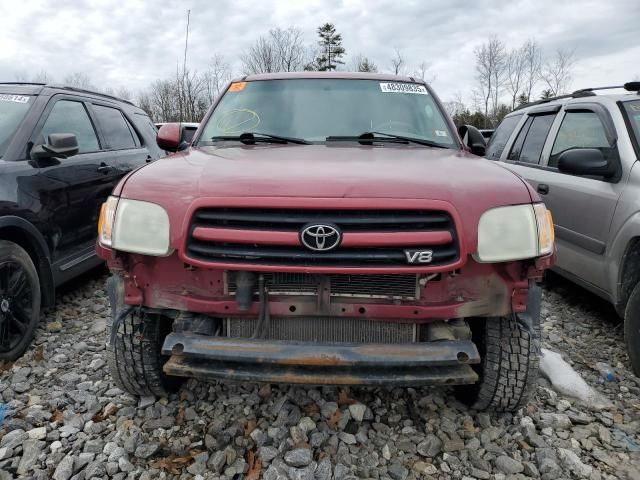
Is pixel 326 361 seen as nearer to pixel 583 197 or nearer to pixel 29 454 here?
pixel 29 454

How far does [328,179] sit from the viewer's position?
206cm

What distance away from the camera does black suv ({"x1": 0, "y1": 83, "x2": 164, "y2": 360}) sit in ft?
10.3

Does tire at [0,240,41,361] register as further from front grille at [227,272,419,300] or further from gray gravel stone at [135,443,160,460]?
front grille at [227,272,419,300]

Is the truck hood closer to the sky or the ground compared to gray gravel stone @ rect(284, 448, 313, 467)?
closer to the sky

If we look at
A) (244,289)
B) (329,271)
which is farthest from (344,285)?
(244,289)

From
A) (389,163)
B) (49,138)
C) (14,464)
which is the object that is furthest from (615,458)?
(49,138)

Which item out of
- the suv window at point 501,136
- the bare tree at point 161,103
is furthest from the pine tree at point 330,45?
the suv window at point 501,136

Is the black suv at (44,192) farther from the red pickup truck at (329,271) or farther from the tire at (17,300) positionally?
the red pickup truck at (329,271)

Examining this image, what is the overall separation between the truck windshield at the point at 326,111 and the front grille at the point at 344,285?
3.87ft

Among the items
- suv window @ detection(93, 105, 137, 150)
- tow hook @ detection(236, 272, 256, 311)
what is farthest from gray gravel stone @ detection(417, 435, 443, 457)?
suv window @ detection(93, 105, 137, 150)

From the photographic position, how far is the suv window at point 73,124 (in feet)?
12.6

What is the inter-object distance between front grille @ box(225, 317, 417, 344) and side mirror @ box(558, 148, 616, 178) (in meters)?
2.18

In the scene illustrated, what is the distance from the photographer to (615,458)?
7.55 ft

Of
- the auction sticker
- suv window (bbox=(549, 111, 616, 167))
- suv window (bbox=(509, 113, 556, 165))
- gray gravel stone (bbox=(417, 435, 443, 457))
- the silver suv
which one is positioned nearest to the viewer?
gray gravel stone (bbox=(417, 435, 443, 457))
